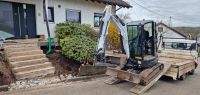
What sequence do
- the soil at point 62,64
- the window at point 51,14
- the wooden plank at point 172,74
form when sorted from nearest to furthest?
the wooden plank at point 172,74 → the soil at point 62,64 → the window at point 51,14

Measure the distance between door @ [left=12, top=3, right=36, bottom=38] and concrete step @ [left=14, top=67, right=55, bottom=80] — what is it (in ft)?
12.0

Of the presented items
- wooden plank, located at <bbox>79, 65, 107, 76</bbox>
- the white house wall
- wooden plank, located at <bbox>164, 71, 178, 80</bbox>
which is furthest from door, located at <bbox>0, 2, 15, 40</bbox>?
wooden plank, located at <bbox>164, 71, 178, 80</bbox>

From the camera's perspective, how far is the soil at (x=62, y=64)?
8.24m

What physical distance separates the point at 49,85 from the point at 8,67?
5.91 feet

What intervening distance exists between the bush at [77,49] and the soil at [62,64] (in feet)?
0.92

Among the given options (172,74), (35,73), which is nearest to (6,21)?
(35,73)

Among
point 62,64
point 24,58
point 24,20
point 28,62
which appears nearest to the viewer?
point 28,62

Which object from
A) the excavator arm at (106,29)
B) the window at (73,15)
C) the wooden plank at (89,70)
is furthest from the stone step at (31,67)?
the window at (73,15)

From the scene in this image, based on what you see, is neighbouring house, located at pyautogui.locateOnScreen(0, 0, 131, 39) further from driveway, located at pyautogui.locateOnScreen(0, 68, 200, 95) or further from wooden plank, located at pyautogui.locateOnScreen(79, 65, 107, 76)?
driveway, located at pyautogui.locateOnScreen(0, 68, 200, 95)

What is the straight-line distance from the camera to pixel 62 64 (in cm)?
873

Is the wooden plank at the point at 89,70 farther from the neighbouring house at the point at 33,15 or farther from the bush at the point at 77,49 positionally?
the neighbouring house at the point at 33,15

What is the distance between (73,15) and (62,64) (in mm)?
5146

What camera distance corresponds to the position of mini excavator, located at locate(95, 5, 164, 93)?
688cm

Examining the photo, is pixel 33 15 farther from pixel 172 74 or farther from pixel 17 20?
pixel 172 74
